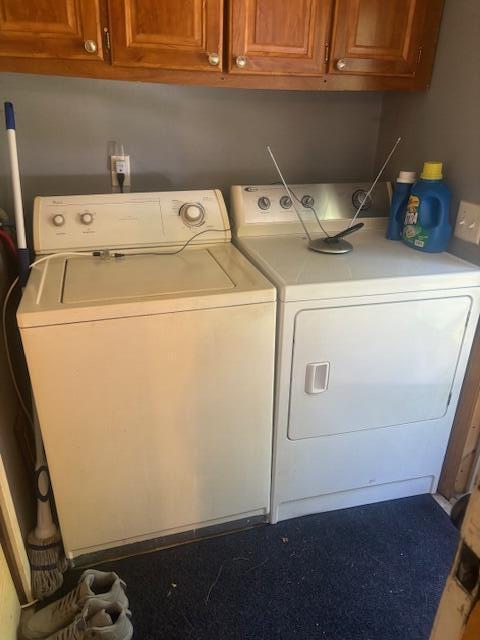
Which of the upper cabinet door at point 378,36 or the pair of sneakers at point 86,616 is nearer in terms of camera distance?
the pair of sneakers at point 86,616

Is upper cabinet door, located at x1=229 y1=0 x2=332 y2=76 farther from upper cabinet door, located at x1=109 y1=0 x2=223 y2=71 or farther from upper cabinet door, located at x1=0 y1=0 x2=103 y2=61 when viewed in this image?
upper cabinet door, located at x1=0 y1=0 x2=103 y2=61

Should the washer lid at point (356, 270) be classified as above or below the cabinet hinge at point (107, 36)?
below

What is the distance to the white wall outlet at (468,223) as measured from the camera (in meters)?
Answer: 1.61

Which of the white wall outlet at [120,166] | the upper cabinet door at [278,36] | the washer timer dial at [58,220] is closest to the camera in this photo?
the upper cabinet door at [278,36]

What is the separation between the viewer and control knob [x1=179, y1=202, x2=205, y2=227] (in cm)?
177

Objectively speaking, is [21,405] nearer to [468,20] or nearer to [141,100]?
[141,100]

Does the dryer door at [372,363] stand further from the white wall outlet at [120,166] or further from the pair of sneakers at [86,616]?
the white wall outlet at [120,166]

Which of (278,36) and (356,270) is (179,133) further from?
(356,270)

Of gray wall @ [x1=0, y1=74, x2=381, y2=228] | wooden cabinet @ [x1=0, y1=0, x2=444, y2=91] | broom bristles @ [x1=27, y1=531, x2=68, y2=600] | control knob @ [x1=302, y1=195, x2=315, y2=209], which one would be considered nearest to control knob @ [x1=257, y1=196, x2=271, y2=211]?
control knob @ [x1=302, y1=195, x2=315, y2=209]

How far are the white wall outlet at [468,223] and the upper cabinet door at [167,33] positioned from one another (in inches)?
37.4

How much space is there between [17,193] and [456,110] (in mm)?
1449

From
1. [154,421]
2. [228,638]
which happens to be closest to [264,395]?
[154,421]

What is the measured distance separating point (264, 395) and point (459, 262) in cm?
79

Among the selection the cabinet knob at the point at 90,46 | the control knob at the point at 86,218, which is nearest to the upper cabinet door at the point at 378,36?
the cabinet knob at the point at 90,46
